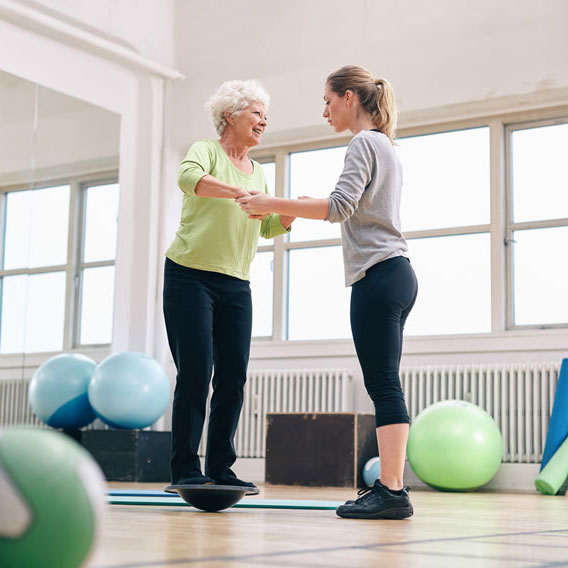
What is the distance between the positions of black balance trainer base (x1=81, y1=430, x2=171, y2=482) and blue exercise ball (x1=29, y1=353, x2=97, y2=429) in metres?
0.18

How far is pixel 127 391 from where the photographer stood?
5559mm

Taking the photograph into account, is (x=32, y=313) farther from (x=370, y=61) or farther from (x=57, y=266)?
(x=370, y=61)

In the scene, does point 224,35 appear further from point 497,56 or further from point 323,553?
point 323,553

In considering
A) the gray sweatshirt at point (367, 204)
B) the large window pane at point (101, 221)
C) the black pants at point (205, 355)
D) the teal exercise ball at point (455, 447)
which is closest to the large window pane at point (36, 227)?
the large window pane at point (101, 221)

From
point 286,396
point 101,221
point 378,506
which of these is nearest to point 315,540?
point 378,506

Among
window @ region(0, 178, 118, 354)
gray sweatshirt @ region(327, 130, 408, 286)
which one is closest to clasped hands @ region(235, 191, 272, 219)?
gray sweatshirt @ region(327, 130, 408, 286)

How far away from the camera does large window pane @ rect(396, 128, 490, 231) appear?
6125 mm

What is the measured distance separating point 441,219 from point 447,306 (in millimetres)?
568

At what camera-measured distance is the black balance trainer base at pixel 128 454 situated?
5.71 metres

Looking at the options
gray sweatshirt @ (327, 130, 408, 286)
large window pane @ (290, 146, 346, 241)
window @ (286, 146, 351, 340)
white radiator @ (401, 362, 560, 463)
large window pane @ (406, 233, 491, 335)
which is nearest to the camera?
gray sweatshirt @ (327, 130, 408, 286)

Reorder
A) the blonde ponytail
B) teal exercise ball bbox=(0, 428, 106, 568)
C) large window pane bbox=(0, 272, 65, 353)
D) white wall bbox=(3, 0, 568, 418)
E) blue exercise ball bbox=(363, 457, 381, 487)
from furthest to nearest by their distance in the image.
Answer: large window pane bbox=(0, 272, 65, 353), white wall bbox=(3, 0, 568, 418), blue exercise ball bbox=(363, 457, 381, 487), the blonde ponytail, teal exercise ball bbox=(0, 428, 106, 568)

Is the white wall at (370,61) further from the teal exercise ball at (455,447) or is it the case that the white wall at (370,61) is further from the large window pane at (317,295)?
the teal exercise ball at (455,447)

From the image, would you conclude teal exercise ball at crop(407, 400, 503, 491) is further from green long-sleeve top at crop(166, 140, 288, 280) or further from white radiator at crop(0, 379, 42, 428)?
white radiator at crop(0, 379, 42, 428)

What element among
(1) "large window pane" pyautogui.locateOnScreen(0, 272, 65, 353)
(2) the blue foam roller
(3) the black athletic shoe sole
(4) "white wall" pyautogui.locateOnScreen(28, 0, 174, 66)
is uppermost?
(4) "white wall" pyautogui.locateOnScreen(28, 0, 174, 66)
